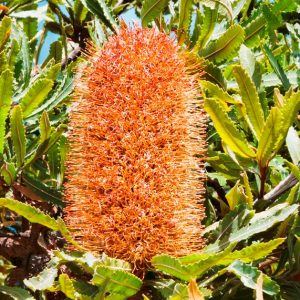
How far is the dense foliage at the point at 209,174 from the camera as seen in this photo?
1.60 metres

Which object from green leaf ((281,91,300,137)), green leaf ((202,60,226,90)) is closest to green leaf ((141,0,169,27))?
green leaf ((202,60,226,90))

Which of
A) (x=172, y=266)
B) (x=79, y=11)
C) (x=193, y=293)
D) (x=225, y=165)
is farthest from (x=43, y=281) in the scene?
(x=79, y=11)

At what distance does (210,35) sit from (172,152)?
0.60 m

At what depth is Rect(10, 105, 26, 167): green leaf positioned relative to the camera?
182cm

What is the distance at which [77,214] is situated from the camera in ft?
5.72

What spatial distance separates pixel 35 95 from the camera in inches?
77.0

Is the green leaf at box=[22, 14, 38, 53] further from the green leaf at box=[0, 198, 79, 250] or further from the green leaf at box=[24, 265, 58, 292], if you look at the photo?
the green leaf at box=[24, 265, 58, 292]

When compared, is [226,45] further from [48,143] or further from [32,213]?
[32,213]

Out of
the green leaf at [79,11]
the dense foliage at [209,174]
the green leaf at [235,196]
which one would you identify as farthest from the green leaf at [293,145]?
the green leaf at [79,11]

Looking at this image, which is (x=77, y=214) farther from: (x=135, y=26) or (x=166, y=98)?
(x=135, y=26)

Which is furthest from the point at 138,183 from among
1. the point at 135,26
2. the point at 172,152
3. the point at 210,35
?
the point at 210,35

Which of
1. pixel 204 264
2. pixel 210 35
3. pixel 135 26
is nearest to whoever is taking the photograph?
pixel 204 264

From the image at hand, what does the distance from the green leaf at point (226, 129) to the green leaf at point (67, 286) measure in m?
0.57

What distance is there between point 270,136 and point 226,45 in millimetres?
451
